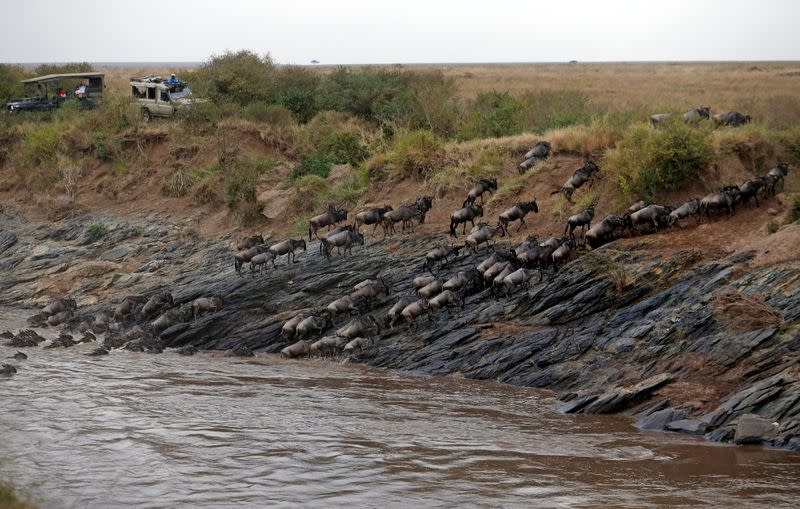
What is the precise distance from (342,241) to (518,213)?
389cm

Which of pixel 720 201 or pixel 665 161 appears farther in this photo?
pixel 665 161

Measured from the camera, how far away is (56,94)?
137 ft

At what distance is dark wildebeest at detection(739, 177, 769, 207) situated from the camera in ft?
60.9

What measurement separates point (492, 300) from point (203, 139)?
16930 mm

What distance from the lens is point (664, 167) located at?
65.6ft

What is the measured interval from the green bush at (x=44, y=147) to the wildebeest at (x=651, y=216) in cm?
2256

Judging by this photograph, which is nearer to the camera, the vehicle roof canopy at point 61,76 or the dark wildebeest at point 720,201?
the dark wildebeest at point 720,201

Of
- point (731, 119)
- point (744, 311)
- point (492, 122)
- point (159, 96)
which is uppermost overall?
point (159, 96)

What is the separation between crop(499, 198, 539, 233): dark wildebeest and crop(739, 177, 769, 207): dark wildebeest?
429cm

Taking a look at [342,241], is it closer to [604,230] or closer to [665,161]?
[604,230]

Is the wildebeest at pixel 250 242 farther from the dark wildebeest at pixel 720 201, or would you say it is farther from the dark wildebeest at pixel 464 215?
the dark wildebeest at pixel 720 201

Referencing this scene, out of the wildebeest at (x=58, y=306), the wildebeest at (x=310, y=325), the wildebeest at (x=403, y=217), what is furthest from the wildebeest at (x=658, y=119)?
the wildebeest at (x=58, y=306)

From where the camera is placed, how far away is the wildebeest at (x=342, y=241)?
21375 mm

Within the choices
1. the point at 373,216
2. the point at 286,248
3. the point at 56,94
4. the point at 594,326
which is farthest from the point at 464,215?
the point at 56,94
